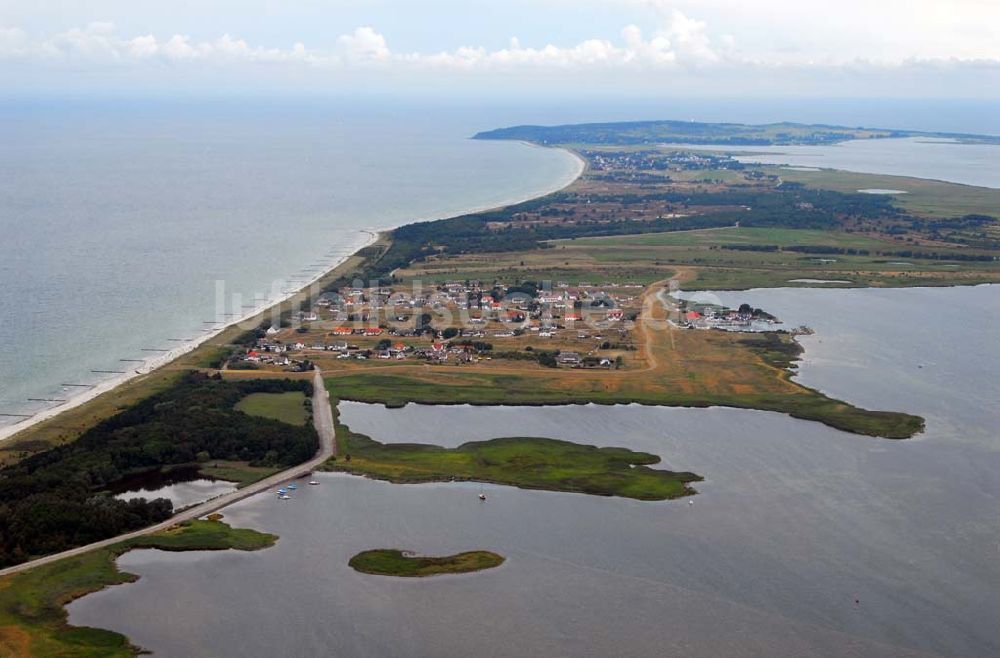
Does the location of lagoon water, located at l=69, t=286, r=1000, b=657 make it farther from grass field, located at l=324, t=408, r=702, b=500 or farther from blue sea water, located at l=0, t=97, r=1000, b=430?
blue sea water, located at l=0, t=97, r=1000, b=430

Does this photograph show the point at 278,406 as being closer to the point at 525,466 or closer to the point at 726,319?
the point at 525,466

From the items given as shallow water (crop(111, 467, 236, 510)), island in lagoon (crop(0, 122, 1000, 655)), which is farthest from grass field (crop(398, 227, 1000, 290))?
shallow water (crop(111, 467, 236, 510))

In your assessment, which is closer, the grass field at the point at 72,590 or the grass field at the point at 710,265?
the grass field at the point at 72,590

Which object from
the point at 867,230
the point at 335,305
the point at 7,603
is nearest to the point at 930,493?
the point at 7,603

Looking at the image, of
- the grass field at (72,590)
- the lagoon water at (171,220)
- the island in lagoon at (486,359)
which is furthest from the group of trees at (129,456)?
the lagoon water at (171,220)

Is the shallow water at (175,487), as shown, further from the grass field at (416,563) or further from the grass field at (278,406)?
the grass field at (416,563)

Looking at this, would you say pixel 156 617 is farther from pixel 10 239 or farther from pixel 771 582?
pixel 10 239
